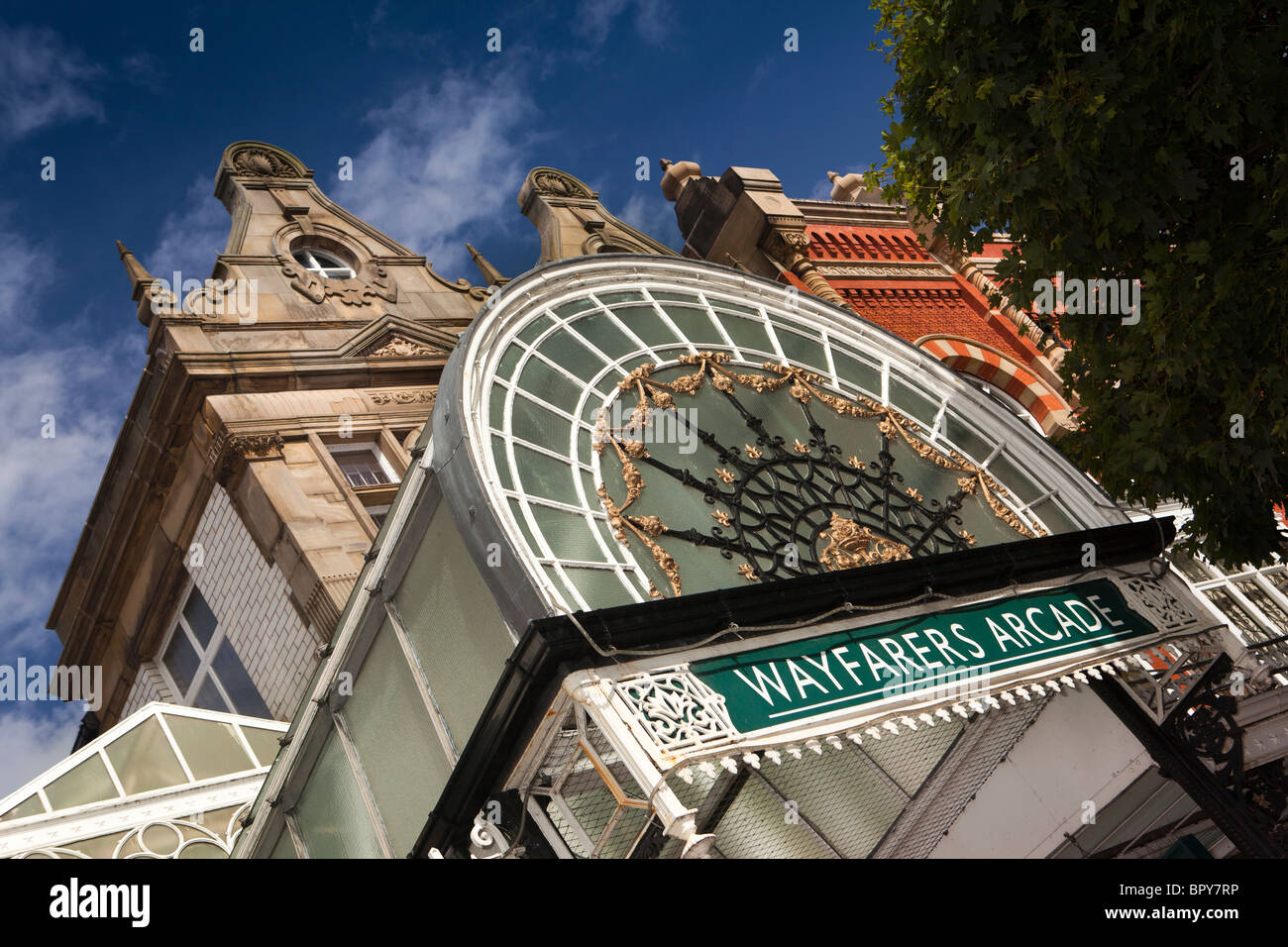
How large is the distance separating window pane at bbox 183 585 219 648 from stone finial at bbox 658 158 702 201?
1098 centimetres

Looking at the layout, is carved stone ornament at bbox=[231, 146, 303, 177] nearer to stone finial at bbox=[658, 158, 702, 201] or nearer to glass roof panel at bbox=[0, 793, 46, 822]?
stone finial at bbox=[658, 158, 702, 201]

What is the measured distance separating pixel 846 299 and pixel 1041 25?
34.9ft

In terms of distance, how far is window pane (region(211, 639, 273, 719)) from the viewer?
58.6ft

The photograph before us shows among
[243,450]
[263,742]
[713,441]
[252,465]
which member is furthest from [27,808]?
[713,441]

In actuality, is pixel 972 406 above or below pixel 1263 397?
above

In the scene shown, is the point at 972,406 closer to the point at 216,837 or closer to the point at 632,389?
the point at 632,389

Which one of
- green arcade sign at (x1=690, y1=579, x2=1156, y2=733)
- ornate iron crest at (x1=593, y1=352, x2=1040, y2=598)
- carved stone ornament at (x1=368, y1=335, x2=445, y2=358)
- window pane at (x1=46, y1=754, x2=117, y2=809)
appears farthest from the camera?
carved stone ornament at (x1=368, y1=335, x2=445, y2=358)

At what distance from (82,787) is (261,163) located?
1354 cm

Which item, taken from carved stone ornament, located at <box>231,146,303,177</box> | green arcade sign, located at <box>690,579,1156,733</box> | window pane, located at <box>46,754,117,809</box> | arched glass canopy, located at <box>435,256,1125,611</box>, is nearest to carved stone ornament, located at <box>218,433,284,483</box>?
window pane, located at <box>46,754,117,809</box>

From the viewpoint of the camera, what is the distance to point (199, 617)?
758 inches

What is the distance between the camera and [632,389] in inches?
454

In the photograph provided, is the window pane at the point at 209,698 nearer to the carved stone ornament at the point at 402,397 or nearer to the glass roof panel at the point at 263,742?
the glass roof panel at the point at 263,742

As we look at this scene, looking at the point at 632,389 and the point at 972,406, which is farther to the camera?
the point at 972,406
